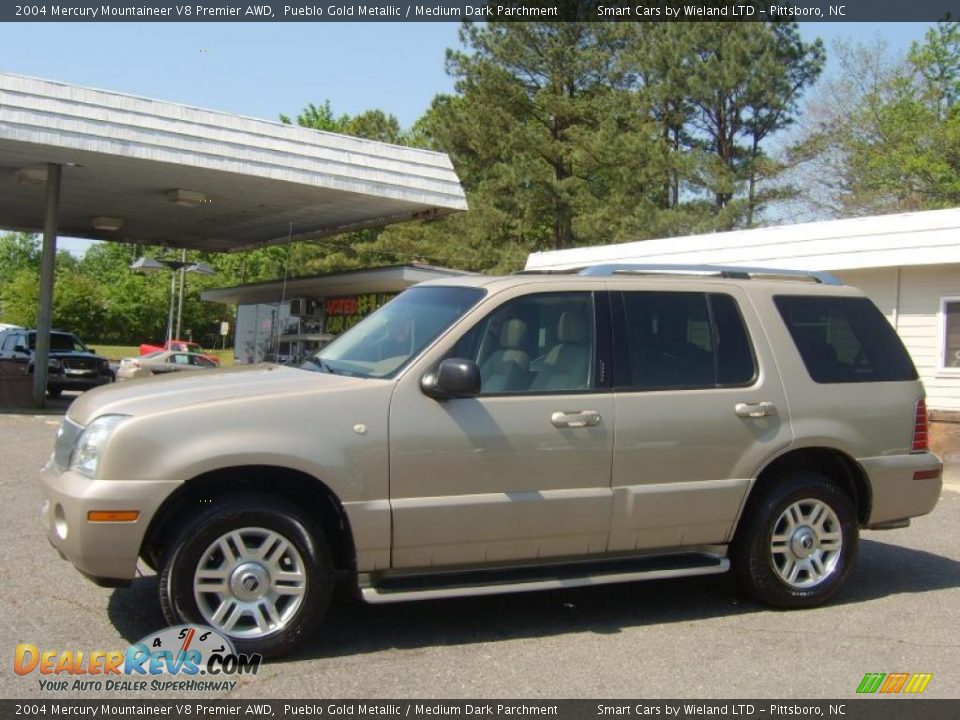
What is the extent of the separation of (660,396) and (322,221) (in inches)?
712

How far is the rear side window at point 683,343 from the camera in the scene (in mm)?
5574

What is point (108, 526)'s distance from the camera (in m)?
4.45

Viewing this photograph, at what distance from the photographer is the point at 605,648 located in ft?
16.6

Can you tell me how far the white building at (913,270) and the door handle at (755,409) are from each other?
8489mm

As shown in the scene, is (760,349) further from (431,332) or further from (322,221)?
(322,221)

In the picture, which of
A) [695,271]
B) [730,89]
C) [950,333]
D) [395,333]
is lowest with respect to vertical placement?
[395,333]

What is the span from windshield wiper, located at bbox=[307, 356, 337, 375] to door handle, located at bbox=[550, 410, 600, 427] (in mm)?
1228

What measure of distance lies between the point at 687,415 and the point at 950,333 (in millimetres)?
10640

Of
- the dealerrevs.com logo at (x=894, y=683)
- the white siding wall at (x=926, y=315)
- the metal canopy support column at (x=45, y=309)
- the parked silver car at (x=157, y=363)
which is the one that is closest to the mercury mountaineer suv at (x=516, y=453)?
the dealerrevs.com logo at (x=894, y=683)

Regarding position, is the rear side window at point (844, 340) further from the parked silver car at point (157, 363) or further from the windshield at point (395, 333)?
the parked silver car at point (157, 363)

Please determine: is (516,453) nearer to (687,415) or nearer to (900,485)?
(687,415)

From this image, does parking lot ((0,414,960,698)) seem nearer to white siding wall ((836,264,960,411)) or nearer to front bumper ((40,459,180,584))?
front bumper ((40,459,180,584))

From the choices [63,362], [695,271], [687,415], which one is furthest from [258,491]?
[63,362]

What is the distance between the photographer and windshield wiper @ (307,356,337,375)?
17.4 feet
